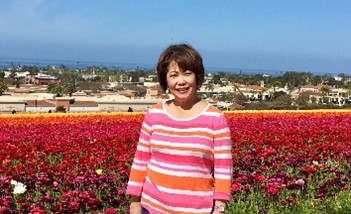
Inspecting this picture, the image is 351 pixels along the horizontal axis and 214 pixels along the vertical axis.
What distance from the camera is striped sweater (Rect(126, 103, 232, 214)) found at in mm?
3303

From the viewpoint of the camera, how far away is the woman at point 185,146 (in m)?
3.31

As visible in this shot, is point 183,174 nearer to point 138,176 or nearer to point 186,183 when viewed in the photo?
point 186,183

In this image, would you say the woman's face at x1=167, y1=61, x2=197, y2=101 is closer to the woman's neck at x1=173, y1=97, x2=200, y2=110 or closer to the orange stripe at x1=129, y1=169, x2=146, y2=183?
the woman's neck at x1=173, y1=97, x2=200, y2=110

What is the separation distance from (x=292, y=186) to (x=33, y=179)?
275cm

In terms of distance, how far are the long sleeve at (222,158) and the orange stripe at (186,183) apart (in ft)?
0.20

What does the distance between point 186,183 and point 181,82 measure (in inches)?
21.7

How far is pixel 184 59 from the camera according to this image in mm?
3365

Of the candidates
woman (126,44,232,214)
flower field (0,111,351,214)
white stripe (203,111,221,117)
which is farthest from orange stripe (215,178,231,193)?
flower field (0,111,351,214)

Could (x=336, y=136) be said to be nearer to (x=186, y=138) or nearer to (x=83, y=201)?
(x=83, y=201)

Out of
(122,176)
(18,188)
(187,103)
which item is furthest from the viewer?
(122,176)

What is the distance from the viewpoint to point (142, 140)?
3521mm

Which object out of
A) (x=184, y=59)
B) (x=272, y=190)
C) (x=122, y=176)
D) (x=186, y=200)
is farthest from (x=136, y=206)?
(x=122, y=176)

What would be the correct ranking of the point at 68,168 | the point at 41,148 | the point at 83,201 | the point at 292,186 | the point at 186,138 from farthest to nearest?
the point at 41,148 → the point at 68,168 → the point at 292,186 → the point at 83,201 → the point at 186,138

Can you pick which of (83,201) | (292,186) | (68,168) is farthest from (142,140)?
(68,168)
